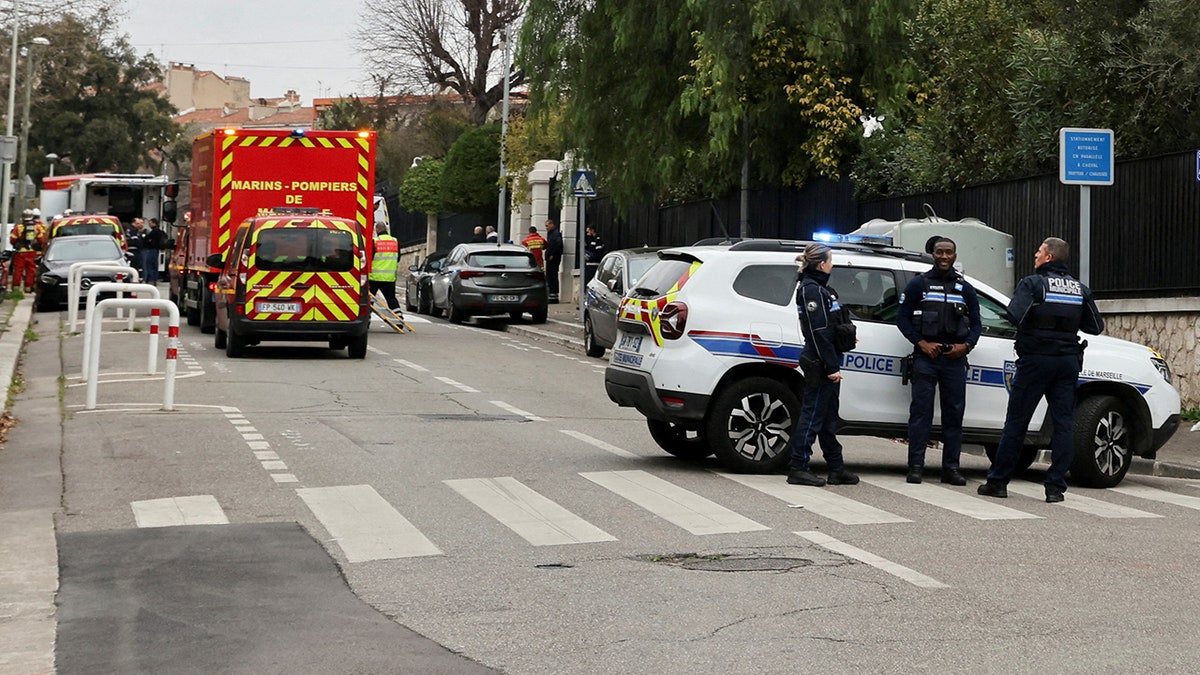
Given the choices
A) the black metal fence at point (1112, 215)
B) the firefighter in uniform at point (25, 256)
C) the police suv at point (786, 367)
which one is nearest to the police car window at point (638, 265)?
the black metal fence at point (1112, 215)

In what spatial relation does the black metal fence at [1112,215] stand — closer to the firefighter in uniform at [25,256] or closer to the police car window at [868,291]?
the police car window at [868,291]

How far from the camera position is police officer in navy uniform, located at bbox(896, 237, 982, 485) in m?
12.1

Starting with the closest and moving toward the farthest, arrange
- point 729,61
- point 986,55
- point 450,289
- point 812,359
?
point 812,359
point 986,55
point 729,61
point 450,289

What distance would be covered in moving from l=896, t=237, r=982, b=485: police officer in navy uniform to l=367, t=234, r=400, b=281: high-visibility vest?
18593mm

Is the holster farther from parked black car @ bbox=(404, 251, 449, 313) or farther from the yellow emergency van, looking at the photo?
parked black car @ bbox=(404, 251, 449, 313)

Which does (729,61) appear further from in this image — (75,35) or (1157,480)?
(75,35)

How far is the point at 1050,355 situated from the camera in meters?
11.7

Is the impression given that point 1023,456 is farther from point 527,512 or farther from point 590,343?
point 590,343

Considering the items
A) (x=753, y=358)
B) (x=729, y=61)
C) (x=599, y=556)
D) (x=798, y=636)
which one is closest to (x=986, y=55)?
(x=729, y=61)

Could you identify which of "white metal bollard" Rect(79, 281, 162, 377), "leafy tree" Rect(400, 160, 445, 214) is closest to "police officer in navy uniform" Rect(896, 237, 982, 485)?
"white metal bollard" Rect(79, 281, 162, 377)

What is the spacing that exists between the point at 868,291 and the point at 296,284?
11035 mm

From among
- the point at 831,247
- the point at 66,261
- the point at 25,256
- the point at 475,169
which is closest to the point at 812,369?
the point at 831,247

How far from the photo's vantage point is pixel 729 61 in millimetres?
25344

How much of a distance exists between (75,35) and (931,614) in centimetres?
4739
